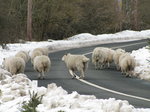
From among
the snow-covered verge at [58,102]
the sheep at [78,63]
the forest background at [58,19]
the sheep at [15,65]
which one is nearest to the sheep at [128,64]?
the sheep at [78,63]

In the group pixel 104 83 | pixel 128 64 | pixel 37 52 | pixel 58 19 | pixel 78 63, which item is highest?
Answer: pixel 58 19

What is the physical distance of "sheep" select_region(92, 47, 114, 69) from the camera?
2220cm

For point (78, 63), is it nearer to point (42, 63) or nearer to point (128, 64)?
point (42, 63)

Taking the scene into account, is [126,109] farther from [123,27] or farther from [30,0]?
[123,27]

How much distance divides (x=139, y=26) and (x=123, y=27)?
2.24 m

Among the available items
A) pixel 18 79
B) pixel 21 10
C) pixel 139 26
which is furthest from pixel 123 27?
pixel 18 79

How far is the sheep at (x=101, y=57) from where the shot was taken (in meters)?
22.2

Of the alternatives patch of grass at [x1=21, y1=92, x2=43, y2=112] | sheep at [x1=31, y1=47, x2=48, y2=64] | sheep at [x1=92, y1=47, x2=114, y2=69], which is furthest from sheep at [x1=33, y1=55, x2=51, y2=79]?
patch of grass at [x1=21, y1=92, x2=43, y2=112]

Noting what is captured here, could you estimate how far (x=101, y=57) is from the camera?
2219 cm

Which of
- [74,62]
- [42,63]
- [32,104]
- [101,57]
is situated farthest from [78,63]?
[32,104]

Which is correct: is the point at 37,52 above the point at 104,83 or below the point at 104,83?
above

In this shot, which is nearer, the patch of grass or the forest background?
the patch of grass

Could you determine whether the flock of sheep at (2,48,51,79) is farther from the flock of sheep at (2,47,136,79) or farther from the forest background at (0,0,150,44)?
the forest background at (0,0,150,44)

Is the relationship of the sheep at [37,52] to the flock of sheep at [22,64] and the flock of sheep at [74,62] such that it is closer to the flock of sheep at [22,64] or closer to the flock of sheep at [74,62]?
the flock of sheep at [74,62]
